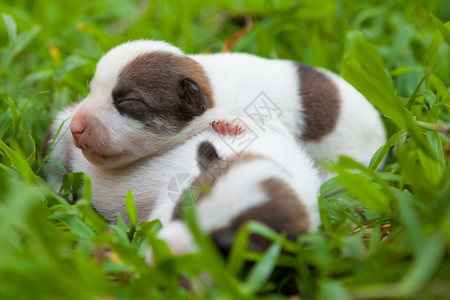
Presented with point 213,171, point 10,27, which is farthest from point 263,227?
point 10,27

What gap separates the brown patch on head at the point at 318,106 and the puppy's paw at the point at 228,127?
78 centimetres

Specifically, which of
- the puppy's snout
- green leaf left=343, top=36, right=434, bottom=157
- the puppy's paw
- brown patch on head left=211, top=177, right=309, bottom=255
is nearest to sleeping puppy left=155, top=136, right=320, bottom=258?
brown patch on head left=211, top=177, right=309, bottom=255

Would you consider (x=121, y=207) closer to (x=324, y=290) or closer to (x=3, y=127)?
(x=3, y=127)

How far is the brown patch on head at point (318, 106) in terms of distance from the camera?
409cm

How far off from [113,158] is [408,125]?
191cm

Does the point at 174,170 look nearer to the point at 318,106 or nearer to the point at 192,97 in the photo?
the point at 192,97

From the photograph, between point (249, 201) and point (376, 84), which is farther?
point (376, 84)

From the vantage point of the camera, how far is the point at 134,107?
3.39 metres

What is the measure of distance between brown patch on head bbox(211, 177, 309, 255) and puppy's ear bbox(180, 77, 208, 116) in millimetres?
1117

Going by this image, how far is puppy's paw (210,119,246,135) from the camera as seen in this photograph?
342 centimetres

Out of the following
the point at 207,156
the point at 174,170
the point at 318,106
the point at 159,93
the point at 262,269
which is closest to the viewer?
the point at 262,269

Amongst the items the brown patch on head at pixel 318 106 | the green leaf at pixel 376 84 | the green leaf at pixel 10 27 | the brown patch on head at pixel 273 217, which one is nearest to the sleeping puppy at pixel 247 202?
the brown patch on head at pixel 273 217

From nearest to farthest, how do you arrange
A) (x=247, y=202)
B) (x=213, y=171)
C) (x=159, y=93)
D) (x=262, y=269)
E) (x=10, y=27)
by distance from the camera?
(x=262, y=269), (x=247, y=202), (x=213, y=171), (x=159, y=93), (x=10, y=27)

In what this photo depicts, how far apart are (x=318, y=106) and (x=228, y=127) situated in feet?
3.30
